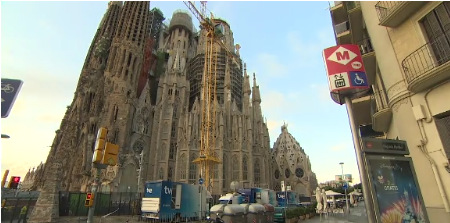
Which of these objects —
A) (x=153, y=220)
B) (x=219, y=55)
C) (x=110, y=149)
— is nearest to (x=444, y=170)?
(x=110, y=149)

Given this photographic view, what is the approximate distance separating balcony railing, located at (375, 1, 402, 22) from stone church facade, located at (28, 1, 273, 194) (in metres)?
35.4

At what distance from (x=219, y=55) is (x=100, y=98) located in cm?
3253

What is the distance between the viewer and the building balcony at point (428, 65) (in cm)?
818

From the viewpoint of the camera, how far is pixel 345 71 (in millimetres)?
6449

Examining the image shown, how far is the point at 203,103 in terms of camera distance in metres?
50.8

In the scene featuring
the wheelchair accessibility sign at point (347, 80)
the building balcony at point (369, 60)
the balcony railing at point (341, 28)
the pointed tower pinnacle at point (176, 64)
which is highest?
the pointed tower pinnacle at point (176, 64)

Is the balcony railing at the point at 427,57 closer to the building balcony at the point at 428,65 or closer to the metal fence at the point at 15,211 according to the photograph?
the building balcony at the point at 428,65

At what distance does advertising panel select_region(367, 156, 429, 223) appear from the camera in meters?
6.29

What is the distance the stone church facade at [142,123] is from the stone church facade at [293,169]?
22.0 ft

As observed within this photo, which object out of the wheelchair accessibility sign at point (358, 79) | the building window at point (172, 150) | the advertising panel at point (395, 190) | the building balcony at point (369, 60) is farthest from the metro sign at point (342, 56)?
the building window at point (172, 150)

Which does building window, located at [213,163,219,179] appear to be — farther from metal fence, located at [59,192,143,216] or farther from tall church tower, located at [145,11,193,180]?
metal fence, located at [59,192,143,216]

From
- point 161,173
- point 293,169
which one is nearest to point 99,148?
point 161,173

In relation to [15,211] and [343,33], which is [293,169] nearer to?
[343,33]

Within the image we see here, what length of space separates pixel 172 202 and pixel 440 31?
18.5m
